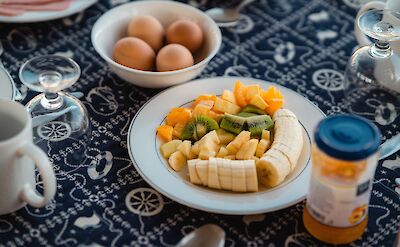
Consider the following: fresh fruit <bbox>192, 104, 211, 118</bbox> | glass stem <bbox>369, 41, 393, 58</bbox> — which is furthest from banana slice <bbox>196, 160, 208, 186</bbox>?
glass stem <bbox>369, 41, 393, 58</bbox>

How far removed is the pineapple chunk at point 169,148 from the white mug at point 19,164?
0.17m

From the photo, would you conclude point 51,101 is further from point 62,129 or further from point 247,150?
point 247,150

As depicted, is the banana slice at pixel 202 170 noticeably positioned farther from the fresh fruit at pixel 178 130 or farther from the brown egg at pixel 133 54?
the brown egg at pixel 133 54

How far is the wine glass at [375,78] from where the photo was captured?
3.24 feet

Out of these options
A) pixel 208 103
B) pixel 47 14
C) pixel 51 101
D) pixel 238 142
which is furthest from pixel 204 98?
pixel 47 14

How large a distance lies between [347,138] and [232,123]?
22 centimetres

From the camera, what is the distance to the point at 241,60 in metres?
1.17

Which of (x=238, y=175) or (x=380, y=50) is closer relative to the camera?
(x=238, y=175)

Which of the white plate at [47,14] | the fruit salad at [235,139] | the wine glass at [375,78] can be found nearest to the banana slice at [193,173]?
the fruit salad at [235,139]

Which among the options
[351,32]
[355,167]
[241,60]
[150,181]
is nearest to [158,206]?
[150,181]

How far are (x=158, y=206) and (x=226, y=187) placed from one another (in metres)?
0.09

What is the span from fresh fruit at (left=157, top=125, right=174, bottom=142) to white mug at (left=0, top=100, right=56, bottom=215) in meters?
0.19

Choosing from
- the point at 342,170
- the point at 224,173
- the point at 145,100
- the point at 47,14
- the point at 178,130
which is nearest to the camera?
the point at 342,170

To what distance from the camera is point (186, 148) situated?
36.2 inches
